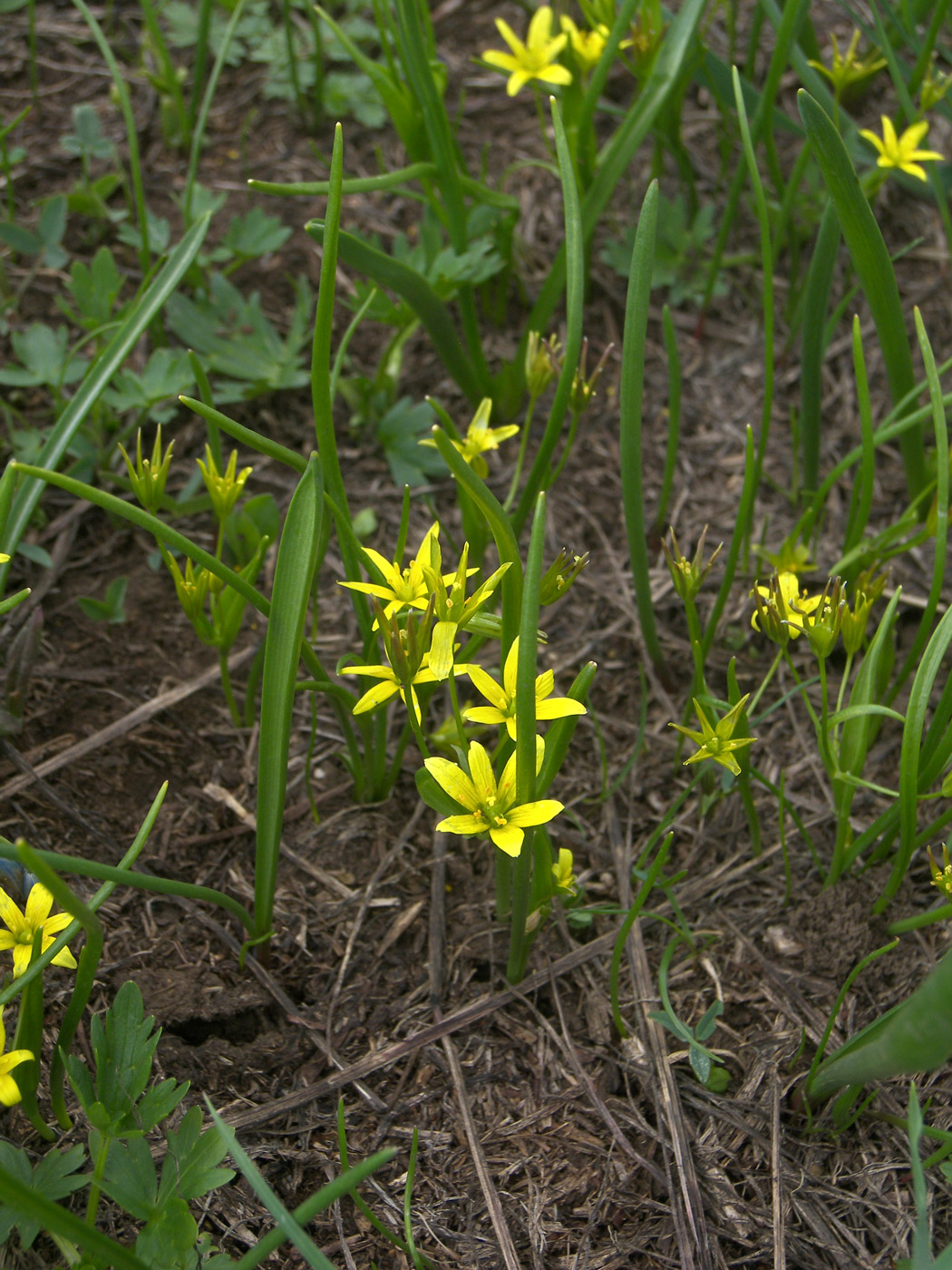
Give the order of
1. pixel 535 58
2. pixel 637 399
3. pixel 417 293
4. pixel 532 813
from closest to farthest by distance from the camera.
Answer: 1. pixel 532 813
2. pixel 637 399
3. pixel 417 293
4. pixel 535 58

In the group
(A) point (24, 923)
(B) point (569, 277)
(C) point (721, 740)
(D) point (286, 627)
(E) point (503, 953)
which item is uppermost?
(B) point (569, 277)

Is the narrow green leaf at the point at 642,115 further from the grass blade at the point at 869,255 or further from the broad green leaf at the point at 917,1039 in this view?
the broad green leaf at the point at 917,1039

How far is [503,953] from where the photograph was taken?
67.6 inches

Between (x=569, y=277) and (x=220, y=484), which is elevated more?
(x=569, y=277)

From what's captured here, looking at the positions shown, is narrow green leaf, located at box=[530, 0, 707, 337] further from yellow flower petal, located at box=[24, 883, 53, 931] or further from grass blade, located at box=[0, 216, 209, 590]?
yellow flower petal, located at box=[24, 883, 53, 931]

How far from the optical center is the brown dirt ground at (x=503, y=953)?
146 cm

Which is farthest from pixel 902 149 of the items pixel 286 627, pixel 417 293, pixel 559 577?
pixel 286 627

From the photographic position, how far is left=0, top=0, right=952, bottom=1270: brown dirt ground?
4.81 feet

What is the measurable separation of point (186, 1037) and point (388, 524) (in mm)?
1170

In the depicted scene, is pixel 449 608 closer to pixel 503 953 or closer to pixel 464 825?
pixel 464 825

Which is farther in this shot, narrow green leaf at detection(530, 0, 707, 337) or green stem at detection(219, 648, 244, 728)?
narrow green leaf at detection(530, 0, 707, 337)

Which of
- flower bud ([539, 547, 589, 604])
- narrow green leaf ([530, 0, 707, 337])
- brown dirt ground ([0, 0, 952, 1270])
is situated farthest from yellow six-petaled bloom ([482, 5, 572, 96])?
flower bud ([539, 547, 589, 604])

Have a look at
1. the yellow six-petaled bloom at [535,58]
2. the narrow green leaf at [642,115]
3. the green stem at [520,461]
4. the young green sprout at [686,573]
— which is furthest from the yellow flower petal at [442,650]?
the yellow six-petaled bloom at [535,58]

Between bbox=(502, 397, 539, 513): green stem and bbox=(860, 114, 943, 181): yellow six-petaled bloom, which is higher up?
bbox=(860, 114, 943, 181): yellow six-petaled bloom
